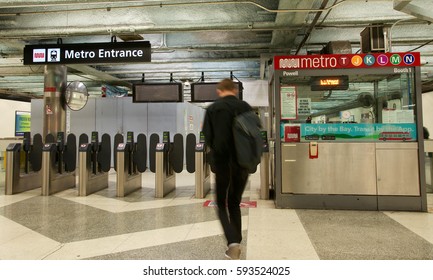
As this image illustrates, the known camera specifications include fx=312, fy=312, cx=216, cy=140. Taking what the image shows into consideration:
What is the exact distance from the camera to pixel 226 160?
8.29ft

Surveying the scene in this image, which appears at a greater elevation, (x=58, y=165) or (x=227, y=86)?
(x=227, y=86)

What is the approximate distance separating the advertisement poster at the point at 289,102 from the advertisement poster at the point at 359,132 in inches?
9.7

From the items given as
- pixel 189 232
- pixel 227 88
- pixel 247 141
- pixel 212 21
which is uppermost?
pixel 212 21

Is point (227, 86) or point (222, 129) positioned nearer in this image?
point (222, 129)

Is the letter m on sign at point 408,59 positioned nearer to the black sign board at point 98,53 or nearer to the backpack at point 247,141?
the backpack at point 247,141

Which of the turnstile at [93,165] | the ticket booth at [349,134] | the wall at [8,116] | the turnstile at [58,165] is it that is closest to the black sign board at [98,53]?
the turnstile at [93,165]

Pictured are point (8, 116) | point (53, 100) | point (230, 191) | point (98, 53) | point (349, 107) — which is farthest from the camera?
point (8, 116)

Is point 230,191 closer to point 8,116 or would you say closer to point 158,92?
point 158,92

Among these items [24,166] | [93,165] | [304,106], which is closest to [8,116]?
[24,166]

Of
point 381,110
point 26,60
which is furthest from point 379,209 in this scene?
point 26,60

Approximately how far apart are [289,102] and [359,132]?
1089mm

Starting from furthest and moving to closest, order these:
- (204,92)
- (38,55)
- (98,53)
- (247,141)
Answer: (204,92), (38,55), (98,53), (247,141)

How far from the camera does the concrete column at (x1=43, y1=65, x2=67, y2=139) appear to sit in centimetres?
705
